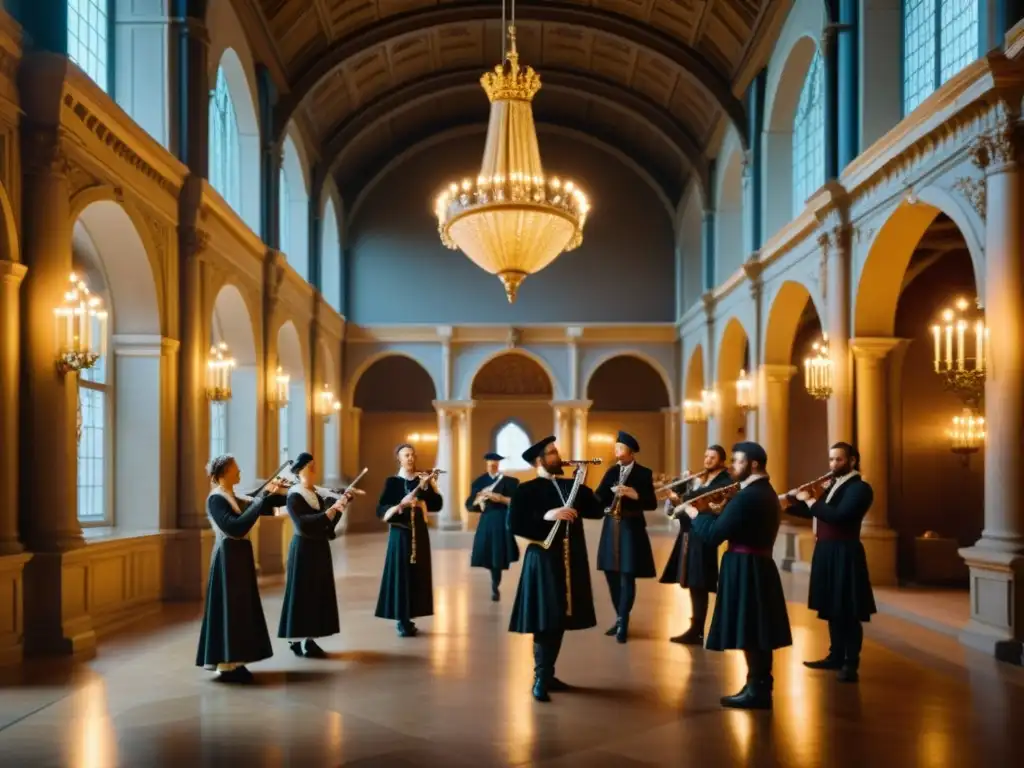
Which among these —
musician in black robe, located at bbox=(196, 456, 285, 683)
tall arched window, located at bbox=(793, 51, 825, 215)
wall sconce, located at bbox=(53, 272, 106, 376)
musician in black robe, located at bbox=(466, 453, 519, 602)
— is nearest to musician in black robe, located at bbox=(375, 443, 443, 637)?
musician in black robe, located at bbox=(196, 456, 285, 683)

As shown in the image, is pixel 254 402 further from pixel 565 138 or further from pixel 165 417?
pixel 565 138

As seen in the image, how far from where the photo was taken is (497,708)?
23.1 ft

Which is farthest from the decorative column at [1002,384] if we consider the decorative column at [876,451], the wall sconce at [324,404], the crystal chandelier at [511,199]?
the wall sconce at [324,404]

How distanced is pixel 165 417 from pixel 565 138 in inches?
665

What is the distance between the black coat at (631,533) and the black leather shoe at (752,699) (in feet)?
8.51

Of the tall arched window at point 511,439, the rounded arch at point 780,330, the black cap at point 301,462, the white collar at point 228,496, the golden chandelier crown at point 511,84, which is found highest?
the golden chandelier crown at point 511,84

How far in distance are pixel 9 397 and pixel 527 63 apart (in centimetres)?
1638

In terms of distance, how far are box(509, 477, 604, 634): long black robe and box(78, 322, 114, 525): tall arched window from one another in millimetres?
6958

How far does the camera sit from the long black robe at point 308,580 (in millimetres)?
8633

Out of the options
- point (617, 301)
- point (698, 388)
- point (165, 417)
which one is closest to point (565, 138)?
point (617, 301)

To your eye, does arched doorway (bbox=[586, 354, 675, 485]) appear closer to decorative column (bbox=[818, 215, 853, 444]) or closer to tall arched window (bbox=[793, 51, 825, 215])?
tall arched window (bbox=[793, 51, 825, 215])

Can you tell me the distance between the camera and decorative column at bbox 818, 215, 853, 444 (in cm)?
1334

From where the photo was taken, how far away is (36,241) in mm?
8984

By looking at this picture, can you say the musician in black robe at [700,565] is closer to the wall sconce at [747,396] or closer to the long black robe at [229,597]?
the long black robe at [229,597]
